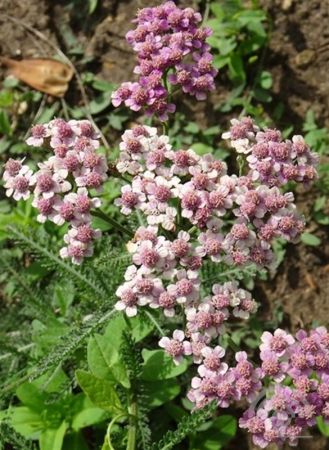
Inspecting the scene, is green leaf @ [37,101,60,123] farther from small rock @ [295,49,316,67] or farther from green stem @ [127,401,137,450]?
green stem @ [127,401,137,450]

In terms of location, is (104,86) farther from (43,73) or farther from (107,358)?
(107,358)

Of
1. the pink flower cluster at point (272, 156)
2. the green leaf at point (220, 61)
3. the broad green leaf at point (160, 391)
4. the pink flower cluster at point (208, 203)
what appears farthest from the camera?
the green leaf at point (220, 61)

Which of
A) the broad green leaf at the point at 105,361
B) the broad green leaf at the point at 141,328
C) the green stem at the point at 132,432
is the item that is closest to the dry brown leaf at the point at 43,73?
the broad green leaf at the point at 141,328

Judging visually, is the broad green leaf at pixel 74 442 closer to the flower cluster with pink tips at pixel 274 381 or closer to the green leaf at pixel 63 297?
the green leaf at pixel 63 297

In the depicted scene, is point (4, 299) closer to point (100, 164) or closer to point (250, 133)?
point (100, 164)

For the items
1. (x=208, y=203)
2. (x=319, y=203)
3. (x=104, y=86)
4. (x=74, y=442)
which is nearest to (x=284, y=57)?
(x=319, y=203)

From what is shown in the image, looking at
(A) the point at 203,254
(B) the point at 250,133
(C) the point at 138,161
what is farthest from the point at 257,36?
(A) the point at 203,254

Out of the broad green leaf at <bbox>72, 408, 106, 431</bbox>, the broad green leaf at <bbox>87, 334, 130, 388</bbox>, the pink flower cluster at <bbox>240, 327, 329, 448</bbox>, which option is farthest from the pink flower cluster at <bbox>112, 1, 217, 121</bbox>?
the broad green leaf at <bbox>72, 408, 106, 431</bbox>
